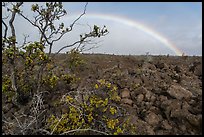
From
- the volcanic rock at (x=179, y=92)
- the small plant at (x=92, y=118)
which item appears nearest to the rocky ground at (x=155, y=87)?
the volcanic rock at (x=179, y=92)

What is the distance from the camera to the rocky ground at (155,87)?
6.63 m

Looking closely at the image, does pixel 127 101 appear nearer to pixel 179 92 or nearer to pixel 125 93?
pixel 125 93

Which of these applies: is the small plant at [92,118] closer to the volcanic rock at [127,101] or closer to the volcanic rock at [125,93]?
the volcanic rock at [127,101]

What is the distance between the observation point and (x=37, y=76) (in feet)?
26.5

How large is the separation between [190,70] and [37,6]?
15.7 feet

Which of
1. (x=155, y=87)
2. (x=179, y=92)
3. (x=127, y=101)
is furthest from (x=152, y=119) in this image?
(x=155, y=87)

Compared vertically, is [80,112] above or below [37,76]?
below

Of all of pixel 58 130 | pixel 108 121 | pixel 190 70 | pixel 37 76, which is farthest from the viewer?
pixel 190 70

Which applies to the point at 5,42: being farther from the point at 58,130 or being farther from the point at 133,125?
the point at 133,125

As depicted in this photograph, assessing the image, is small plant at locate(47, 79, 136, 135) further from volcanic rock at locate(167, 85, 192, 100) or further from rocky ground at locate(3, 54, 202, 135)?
volcanic rock at locate(167, 85, 192, 100)

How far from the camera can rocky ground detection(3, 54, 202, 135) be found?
261 inches

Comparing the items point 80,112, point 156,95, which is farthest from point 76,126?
point 156,95

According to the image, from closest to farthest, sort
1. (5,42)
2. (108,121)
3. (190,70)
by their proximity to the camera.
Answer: (108,121)
(5,42)
(190,70)

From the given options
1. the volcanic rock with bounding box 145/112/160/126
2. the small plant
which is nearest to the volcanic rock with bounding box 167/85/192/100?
the volcanic rock with bounding box 145/112/160/126
